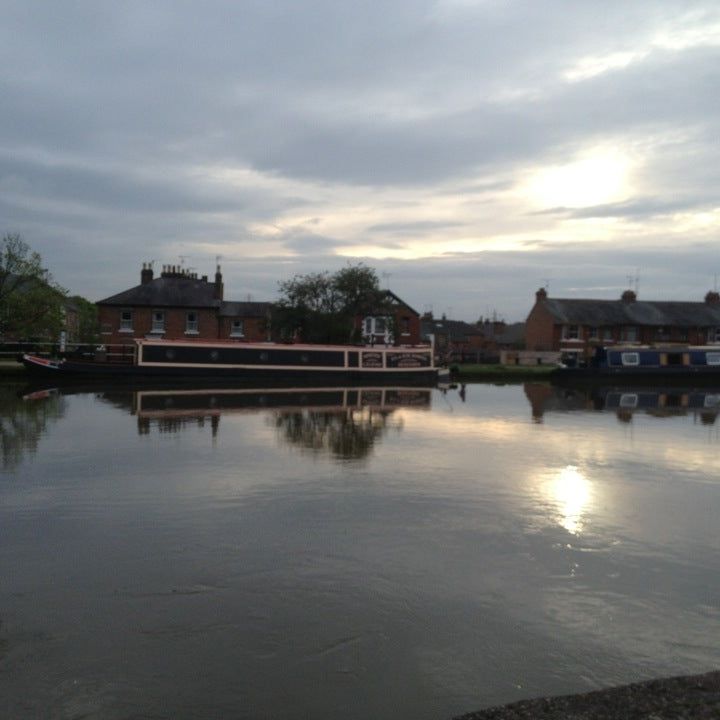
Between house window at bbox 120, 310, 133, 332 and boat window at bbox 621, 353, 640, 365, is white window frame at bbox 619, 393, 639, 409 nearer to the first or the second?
boat window at bbox 621, 353, 640, 365

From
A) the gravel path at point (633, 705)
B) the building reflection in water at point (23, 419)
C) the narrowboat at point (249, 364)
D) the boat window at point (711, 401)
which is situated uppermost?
the narrowboat at point (249, 364)

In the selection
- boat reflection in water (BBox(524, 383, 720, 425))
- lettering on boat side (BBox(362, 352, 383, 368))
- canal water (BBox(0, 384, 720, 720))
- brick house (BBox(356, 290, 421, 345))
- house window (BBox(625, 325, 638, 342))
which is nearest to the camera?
canal water (BBox(0, 384, 720, 720))

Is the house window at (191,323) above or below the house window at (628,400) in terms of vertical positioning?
above

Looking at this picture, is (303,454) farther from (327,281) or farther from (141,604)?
(327,281)

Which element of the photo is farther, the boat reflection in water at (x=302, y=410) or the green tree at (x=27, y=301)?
the green tree at (x=27, y=301)

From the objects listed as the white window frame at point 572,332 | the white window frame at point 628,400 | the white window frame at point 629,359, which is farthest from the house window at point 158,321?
the white window frame at point 572,332

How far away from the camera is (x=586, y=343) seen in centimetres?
6153

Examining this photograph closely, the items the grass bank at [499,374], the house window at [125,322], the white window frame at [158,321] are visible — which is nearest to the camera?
the grass bank at [499,374]

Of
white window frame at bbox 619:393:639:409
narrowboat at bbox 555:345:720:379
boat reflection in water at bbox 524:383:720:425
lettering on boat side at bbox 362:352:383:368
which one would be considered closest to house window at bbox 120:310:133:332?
lettering on boat side at bbox 362:352:383:368

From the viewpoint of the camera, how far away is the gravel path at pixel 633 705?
4.36 metres

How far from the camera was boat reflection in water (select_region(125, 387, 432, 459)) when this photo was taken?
17.6 meters

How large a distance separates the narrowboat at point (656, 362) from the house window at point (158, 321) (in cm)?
2721

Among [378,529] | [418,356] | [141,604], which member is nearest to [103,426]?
[378,529]

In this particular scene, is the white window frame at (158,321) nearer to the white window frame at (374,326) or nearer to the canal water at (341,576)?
the white window frame at (374,326)
